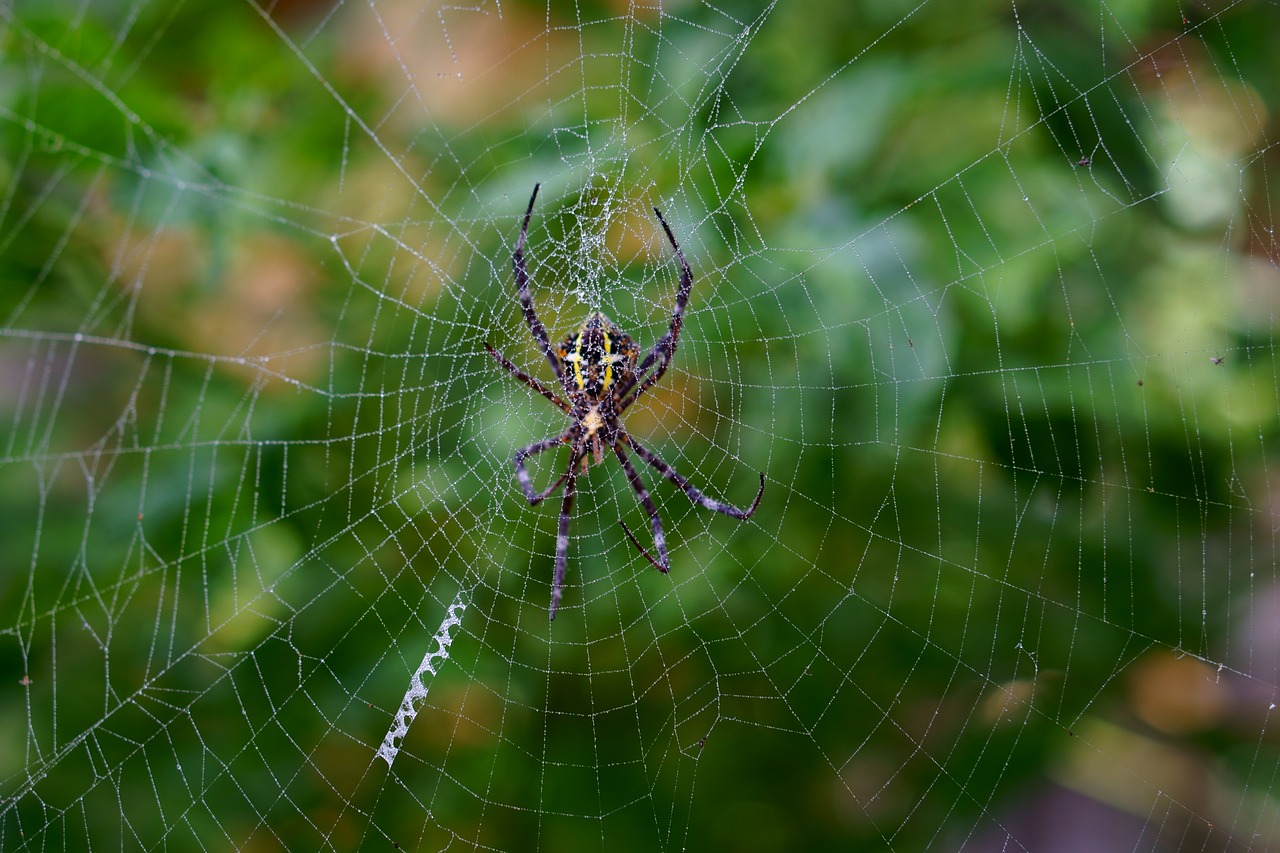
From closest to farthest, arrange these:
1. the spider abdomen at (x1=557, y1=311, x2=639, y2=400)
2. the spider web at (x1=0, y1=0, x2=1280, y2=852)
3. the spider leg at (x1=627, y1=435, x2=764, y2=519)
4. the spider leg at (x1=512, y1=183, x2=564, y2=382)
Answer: the spider web at (x1=0, y1=0, x2=1280, y2=852), the spider leg at (x1=512, y1=183, x2=564, y2=382), the spider leg at (x1=627, y1=435, x2=764, y2=519), the spider abdomen at (x1=557, y1=311, x2=639, y2=400)

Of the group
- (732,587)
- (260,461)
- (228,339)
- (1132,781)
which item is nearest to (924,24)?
(732,587)

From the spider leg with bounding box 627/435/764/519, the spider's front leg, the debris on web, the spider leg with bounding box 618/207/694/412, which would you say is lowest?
the debris on web

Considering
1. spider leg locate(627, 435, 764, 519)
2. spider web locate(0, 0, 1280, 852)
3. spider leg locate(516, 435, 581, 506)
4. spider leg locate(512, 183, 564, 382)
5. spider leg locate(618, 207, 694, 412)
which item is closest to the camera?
spider web locate(0, 0, 1280, 852)

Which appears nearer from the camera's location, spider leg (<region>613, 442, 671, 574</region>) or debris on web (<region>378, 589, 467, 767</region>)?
debris on web (<region>378, 589, 467, 767</region>)

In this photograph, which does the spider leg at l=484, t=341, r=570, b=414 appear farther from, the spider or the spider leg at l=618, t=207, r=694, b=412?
the spider leg at l=618, t=207, r=694, b=412

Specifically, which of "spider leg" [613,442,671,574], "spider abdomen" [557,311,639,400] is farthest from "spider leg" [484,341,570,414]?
"spider leg" [613,442,671,574]

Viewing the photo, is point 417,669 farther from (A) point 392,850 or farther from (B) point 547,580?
(A) point 392,850
